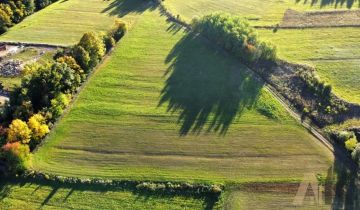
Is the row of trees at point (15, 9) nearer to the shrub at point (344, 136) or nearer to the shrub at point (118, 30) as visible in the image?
the shrub at point (118, 30)

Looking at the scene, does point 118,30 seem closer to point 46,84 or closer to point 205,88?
point 46,84

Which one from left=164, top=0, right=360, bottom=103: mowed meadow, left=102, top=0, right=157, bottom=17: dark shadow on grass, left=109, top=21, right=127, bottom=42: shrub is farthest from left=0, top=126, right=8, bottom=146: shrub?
left=164, top=0, right=360, bottom=103: mowed meadow

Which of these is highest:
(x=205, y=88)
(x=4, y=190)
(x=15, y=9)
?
(x=15, y=9)

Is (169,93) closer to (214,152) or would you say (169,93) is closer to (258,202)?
(214,152)

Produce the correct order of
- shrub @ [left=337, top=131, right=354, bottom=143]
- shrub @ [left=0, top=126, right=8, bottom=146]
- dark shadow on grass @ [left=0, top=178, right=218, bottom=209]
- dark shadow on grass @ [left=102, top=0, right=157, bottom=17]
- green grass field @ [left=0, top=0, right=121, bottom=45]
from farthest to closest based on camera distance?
dark shadow on grass @ [left=102, top=0, right=157, bottom=17] < green grass field @ [left=0, top=0, right=121, bottom=45] < shrub @ [left=0, top=126, right=8, bottom=146] < shrub @ [left=337, top=131, right=354, bottom=143] < dark shadow on grass @ [left=0, top=178, right=218, bottom=209]

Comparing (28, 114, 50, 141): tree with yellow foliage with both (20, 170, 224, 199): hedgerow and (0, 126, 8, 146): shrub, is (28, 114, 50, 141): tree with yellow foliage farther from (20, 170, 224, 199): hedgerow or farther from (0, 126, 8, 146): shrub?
(20, 170, 224, 199): hedgerow

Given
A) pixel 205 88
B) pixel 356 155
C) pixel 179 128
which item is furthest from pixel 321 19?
pixel 179 128

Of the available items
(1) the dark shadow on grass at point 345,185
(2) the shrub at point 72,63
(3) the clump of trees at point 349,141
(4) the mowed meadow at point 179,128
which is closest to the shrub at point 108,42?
(4) the mowed meadow at point 179,128
